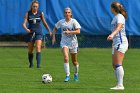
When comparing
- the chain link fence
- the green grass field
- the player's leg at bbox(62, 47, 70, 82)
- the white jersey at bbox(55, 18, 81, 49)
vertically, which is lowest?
the chain link fence

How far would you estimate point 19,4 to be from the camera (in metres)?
26.5

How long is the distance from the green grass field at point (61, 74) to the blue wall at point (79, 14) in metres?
3.33

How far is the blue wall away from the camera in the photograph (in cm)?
2650

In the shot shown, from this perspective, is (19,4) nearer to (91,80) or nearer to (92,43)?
(92,43)

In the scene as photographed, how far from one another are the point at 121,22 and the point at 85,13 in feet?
50.8

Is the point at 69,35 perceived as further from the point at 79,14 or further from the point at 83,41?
the point at 83,41

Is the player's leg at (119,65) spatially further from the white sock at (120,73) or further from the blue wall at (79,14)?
the blue wall at (79,14)

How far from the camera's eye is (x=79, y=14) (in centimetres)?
2662

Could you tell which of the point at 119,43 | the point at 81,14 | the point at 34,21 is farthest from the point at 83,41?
the point at 119,43

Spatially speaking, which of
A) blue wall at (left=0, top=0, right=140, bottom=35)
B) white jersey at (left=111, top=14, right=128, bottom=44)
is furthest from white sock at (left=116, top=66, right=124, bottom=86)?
blue wall at (left=0, top=0, right=140, bottom=35)

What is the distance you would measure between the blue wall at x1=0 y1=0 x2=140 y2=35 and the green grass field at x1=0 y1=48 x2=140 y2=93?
10.9 feet

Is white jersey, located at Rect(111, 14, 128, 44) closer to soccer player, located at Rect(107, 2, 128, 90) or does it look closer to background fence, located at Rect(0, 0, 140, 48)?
soccer player, located at Rect(107, 2, 128, 90)

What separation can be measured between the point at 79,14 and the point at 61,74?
11.8 m

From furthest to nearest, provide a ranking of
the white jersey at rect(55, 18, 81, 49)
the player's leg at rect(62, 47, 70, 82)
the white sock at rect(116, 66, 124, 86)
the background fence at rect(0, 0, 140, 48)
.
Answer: the background fence at rect(0, 0, 140, 48), the white jersey at rect(55, 18, 81, 49), the player's leg at rect(62, 47, 70, 82), the white sock at rect(116, 66, 124, 86)
